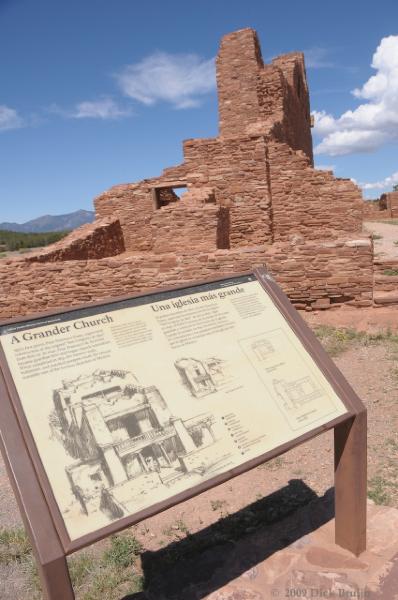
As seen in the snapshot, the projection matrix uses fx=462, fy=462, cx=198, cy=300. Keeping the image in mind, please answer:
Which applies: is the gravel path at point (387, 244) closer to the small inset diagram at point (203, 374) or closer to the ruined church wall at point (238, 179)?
the ruined church wall at point (238, 179)

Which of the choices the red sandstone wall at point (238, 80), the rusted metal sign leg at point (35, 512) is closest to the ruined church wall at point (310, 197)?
the red sandstone wall at point (238, 80)

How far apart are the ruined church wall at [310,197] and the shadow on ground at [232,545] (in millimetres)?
8334

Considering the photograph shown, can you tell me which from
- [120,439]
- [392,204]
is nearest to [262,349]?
[120,439]

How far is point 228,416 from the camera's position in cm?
225

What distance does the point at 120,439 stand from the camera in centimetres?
200

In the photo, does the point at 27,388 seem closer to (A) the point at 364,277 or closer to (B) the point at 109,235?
(A) the point at 364,277

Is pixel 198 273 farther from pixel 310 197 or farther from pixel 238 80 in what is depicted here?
pixel 238 80

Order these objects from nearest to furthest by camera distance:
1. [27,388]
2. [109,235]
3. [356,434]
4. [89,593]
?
[27,388]
[356,434]
[89,593]
[109,235]

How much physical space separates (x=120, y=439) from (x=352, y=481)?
1.46 meters

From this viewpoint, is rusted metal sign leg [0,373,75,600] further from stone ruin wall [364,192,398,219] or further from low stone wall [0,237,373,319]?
stone ruin wall [364,192,398,219]

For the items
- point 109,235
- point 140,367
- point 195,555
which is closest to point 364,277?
point 195,555

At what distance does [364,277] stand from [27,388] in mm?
6239

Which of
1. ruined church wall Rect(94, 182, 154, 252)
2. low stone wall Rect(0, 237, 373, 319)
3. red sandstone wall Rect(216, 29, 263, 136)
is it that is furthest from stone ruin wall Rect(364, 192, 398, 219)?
low stone wall Rect(0, 237, 373, 319)

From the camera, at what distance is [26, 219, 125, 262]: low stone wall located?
10.6 m
